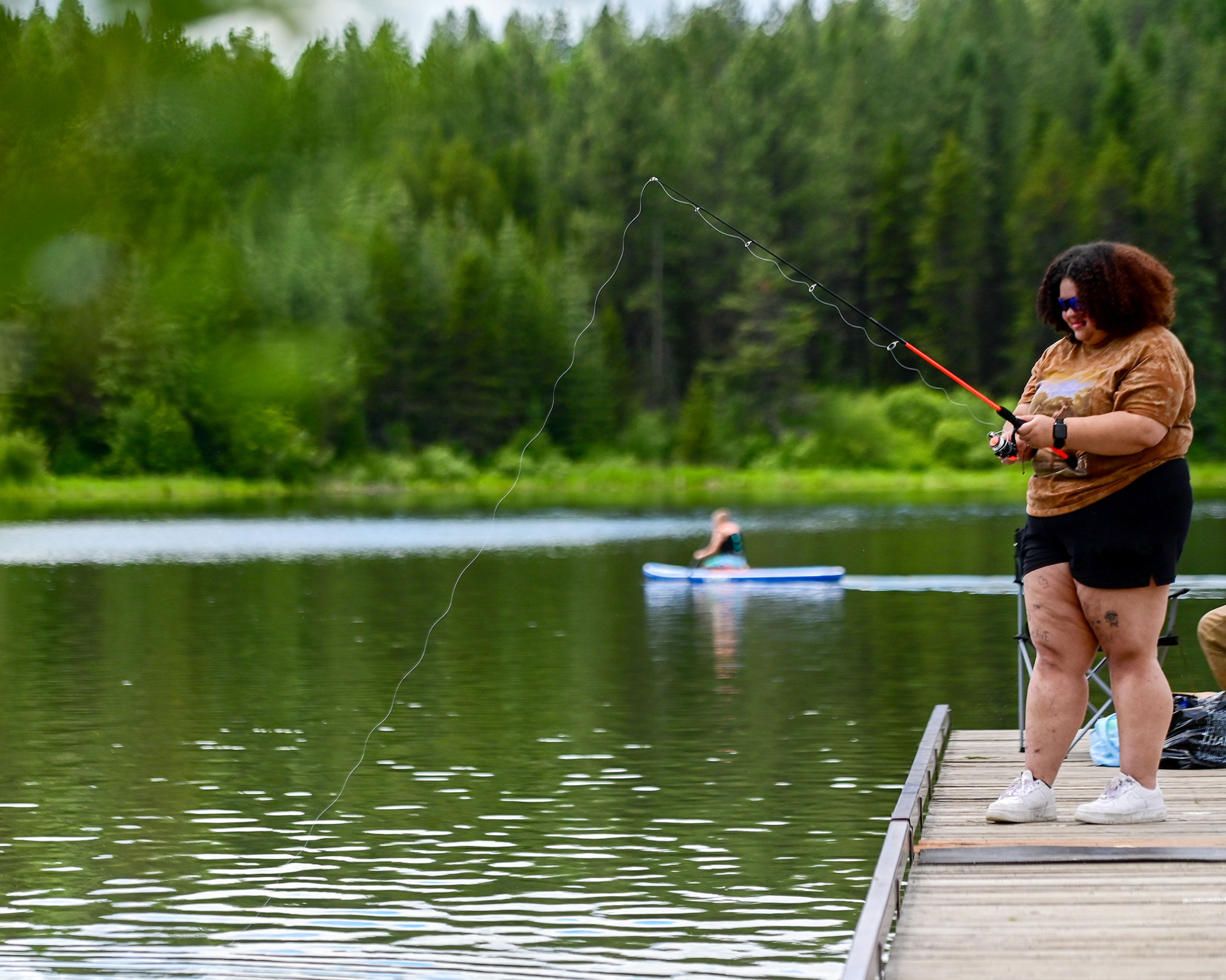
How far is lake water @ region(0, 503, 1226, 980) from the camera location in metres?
6.18

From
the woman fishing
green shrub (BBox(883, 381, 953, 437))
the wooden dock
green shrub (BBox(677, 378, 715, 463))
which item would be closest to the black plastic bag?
the wooden dock

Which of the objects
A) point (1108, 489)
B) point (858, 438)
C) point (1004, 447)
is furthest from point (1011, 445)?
point (858, 438)

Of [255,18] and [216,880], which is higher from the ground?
[255,18]

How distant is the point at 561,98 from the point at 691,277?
12.7 m

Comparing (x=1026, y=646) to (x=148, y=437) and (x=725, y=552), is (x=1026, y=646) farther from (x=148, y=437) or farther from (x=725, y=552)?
(x=725, y=552)

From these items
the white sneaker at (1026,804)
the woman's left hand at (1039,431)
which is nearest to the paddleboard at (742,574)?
the white sneaker at (1026,804)

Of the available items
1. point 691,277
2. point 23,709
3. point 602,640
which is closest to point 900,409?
point 691,277

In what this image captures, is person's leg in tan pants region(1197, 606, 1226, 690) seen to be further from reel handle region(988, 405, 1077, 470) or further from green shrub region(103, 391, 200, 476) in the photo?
green shrub region(103, 391, 200, 476)

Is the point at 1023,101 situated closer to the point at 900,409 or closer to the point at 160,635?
the point at 900,409

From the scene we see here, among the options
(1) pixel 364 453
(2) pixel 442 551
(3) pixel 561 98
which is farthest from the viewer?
(3) pixel 561 98

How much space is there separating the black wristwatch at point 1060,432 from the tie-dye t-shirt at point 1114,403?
2cm

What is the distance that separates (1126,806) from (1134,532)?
96 cm

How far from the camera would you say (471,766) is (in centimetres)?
985

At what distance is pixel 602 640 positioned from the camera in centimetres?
1695
